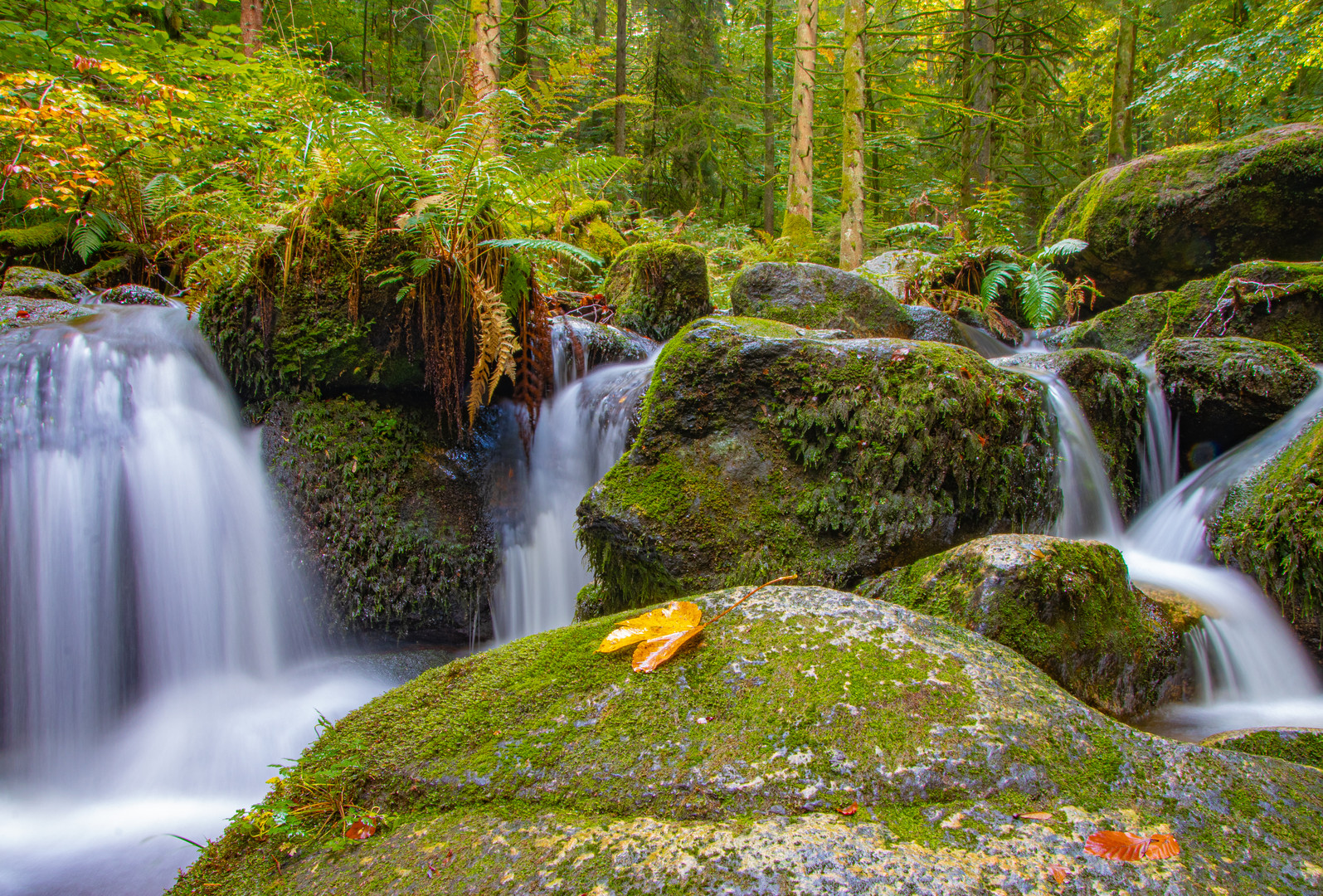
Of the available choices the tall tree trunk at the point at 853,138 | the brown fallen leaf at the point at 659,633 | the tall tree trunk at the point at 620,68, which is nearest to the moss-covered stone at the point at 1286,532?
the brown fallen leaf at the point at 659,633

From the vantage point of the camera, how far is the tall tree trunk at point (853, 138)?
9.88m

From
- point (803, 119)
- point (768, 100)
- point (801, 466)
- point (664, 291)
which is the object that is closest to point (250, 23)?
point (664, 291)

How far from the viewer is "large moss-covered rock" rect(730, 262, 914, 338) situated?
7.60 metres

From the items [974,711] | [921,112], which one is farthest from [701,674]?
[921,112]

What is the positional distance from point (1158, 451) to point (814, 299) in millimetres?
3709

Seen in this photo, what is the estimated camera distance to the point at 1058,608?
266cm

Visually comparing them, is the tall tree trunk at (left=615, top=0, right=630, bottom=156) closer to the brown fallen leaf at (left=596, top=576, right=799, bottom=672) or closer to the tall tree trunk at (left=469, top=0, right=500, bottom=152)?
the tall tree trunk at (left=469, top=0, right=500, bottom=152)

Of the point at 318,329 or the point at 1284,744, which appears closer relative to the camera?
the point at 1284,744

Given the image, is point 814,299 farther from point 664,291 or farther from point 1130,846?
point 1130,846

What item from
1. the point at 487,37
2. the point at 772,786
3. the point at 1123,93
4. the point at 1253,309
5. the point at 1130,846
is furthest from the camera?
the point at 1123,93

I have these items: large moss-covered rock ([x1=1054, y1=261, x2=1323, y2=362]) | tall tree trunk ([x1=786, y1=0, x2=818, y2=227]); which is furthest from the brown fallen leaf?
tall tree trunk ([x1=786, y1=0, x2=818, y2=227])

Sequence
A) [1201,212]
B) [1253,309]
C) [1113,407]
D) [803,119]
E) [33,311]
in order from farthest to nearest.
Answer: [803,119] < [1201,212] < [1253,309] < [1113,407] < [33,311]

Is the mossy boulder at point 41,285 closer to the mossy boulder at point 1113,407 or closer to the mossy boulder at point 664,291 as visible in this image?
the mossy boulder at point 664,291

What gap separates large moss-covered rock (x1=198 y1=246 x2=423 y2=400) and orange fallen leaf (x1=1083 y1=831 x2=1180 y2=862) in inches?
172
